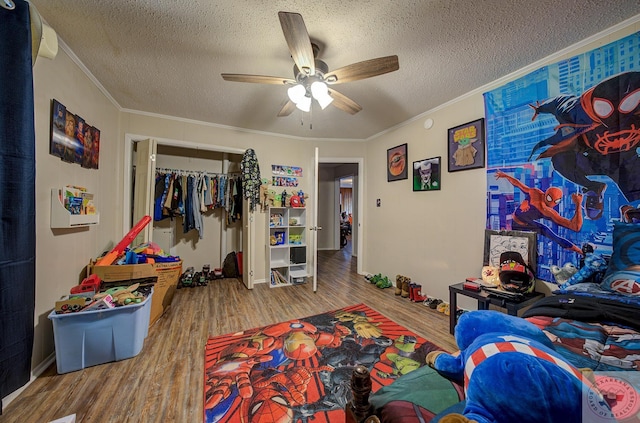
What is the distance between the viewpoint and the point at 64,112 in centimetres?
173

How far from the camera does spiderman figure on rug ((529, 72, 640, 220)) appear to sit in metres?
1.47

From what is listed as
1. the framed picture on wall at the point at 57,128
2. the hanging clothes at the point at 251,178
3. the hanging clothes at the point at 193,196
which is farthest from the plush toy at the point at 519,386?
the hanging clothes at the point at 193,196

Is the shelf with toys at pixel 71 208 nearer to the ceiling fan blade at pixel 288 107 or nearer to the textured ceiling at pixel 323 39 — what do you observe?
the textured ceiling at pixel 323 39

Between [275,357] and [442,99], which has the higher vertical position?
[442,99]

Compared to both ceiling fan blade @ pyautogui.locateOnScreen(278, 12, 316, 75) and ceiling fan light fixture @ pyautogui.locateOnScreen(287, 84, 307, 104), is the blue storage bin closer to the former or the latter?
ceiling fan light fixture @ pyautogui.locateOnScreen(287, 84, 307, 104)

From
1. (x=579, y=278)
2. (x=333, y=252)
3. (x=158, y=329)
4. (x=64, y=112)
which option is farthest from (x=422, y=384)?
(x=333, y=252)

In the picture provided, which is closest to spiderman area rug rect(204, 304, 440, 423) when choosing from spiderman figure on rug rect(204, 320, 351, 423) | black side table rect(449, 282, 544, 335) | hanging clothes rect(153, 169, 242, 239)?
spiderman figure on rug rect(204, 320, 351, 423)

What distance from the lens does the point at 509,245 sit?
2.03m

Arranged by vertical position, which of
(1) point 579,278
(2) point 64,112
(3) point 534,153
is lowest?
(1) point 579,278

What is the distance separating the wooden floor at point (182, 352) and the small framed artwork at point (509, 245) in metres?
0.80

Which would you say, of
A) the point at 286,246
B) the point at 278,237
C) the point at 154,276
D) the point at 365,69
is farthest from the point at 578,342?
the point at 278,237

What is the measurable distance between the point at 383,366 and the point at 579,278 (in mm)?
1433

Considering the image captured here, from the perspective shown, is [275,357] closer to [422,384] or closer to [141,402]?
[141,402]

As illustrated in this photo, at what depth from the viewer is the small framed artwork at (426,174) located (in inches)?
107
